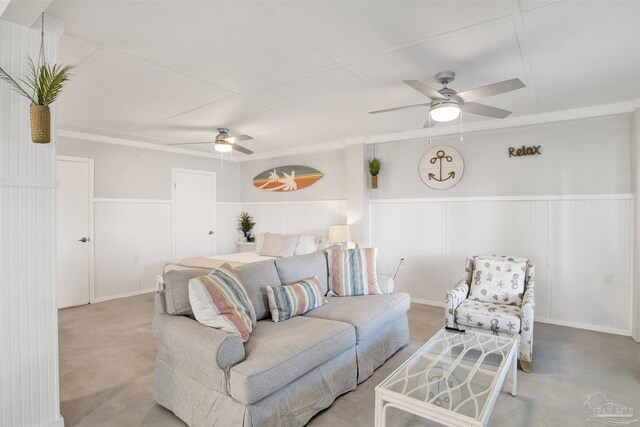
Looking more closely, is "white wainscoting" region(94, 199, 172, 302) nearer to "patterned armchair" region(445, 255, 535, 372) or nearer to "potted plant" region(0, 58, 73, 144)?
"potted plant" region(0, 58, 73, 144)

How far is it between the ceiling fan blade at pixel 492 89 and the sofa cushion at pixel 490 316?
1862 millimetres

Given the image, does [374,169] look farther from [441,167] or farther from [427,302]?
[427,302]

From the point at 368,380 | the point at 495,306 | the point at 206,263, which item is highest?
the point at 206,263

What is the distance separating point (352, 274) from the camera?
349 centimetres

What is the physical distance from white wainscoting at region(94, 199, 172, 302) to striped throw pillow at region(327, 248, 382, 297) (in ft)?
12.0

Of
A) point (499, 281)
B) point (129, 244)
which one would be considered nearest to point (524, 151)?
point (499, 281)

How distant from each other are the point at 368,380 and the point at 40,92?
2.89m

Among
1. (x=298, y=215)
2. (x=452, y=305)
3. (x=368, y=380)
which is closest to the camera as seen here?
(x=368, y=380)

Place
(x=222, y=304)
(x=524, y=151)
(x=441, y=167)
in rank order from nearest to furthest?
(x=222, y=304) < (x=524, y=151) < (x=441, y=167)

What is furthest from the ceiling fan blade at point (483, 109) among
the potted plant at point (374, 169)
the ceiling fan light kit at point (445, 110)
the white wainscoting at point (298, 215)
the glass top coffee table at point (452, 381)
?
the white wainscoting at point (298, 215)

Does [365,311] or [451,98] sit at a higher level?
[451,98]

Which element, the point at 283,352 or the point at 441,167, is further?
the point at 441,167

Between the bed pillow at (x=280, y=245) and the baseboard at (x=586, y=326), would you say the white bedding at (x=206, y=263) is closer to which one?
the bed pillow at (x=280, y=245)

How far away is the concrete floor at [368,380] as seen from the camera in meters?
2.29
